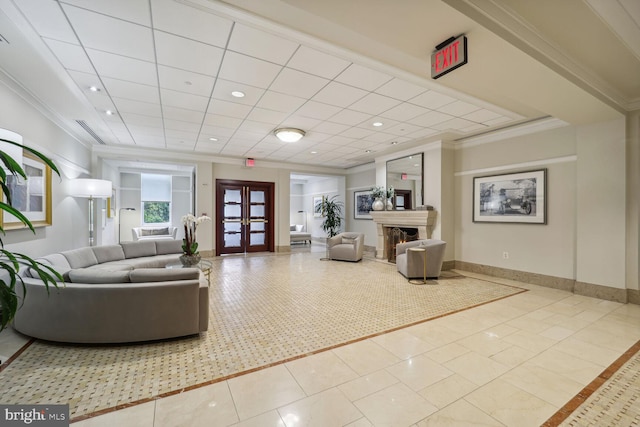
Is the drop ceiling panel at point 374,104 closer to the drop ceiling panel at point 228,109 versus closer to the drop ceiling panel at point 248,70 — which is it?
the drop ceiling panel at point 248,70

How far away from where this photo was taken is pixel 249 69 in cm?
318

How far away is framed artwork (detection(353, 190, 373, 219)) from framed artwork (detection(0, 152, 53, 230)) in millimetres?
7327

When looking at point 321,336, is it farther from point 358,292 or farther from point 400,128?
point 400,128

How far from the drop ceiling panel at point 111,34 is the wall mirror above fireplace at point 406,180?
565 cm

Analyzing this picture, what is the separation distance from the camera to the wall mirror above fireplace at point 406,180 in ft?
22.2

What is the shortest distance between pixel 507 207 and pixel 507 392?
427 centimetres

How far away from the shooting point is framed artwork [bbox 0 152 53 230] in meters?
3.40

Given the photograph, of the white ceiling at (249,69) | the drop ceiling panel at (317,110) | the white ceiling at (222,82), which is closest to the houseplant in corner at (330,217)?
the white ceiling at (222,82)

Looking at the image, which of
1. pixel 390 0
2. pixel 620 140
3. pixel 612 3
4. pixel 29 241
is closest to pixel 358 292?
pixel 390 0

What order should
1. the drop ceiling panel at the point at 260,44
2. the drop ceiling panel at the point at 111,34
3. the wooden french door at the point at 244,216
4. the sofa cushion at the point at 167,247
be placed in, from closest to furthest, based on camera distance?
the drop ceiling panel at the point at 111,34
the drop ceiling panel at the point at 260,44
the sofa cushion at the point at 167,247
the wooden french door at the point at 244,216

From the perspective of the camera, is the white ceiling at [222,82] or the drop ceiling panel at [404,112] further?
the drop ceiling panel at [404,112]

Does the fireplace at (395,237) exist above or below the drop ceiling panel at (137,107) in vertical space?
below

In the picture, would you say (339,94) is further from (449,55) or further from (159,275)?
(159,275)

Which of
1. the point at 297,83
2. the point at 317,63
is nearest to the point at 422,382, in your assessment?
the point at 317,63
